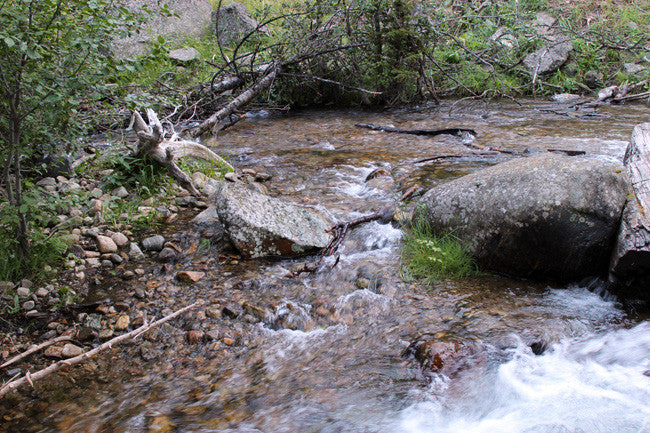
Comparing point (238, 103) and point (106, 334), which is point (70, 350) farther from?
point (238, 103)

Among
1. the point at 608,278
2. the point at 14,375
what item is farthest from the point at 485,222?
the point at 14,375

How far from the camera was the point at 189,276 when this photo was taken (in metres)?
3.57

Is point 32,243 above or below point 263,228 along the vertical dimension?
above

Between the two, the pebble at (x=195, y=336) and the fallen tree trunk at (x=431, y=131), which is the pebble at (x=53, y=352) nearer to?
the pebble at (x=195, y=336)

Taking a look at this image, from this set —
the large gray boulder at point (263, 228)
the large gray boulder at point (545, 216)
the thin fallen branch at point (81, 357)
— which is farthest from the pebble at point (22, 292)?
the large gray boulder at point (545, 216)

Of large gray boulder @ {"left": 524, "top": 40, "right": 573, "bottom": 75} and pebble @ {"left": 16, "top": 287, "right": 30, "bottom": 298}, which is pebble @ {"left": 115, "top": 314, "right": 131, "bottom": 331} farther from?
large gray boulder @ {"left": 524, "top": 40, "right": 573, "bottom": 75}

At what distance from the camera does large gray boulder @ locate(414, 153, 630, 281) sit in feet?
10.2

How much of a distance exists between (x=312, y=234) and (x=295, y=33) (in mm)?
5916

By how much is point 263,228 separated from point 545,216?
2.21m

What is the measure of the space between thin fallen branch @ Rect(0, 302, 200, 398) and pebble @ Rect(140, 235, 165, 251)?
3.06ft

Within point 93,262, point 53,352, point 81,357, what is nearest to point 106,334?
point 53,352

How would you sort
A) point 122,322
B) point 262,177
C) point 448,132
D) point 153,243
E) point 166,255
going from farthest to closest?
point 448,132, point 262,177, point 153,243, point 166,255, point 122,322

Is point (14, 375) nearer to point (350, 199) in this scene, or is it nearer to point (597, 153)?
point (350, 199)

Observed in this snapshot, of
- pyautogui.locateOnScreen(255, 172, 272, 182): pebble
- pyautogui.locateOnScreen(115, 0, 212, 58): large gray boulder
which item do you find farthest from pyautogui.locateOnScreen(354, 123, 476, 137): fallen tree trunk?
pyautogui.locateOnScreen(115, 0, 212, 58): large gray boulder
